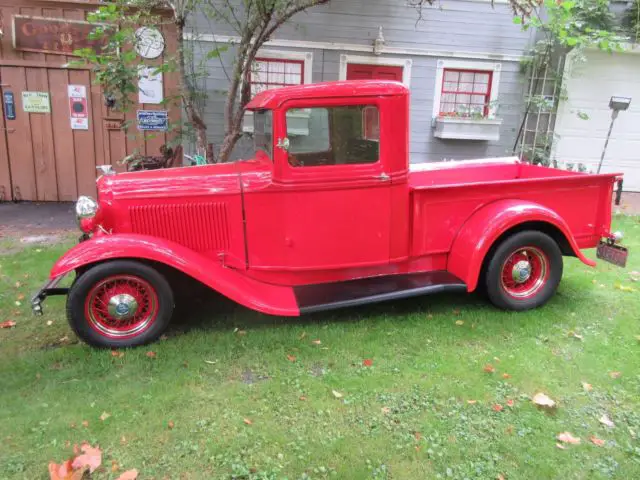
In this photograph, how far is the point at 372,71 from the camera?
8781mm

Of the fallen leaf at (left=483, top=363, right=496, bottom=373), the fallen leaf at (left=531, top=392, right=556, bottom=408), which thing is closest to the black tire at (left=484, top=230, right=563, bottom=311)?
the fallen leaf at (left=483, top=363, right=496, bottom=373)

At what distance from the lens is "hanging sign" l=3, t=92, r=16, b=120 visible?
7.80 meters

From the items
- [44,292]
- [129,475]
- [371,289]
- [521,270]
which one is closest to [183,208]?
[44,292]

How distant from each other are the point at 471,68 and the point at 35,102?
731cm

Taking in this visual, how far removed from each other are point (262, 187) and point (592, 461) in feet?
8.84

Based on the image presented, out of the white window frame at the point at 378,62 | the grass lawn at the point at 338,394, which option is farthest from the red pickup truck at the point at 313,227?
the white window frame at the point at 378,62

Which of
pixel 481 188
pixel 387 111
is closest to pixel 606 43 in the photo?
pixel 481 188

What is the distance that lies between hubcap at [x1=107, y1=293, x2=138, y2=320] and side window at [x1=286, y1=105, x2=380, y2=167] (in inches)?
60.0

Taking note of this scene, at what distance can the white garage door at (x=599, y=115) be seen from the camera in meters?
9.12

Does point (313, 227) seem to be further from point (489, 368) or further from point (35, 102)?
point (35, 102)

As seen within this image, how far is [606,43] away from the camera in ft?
21.5

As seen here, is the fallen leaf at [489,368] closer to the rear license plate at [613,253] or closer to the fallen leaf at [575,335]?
the fallen leaf at [575,335]

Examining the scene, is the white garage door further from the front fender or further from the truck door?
the front fender

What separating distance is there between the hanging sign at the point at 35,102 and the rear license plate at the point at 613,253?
7957 millimetres
